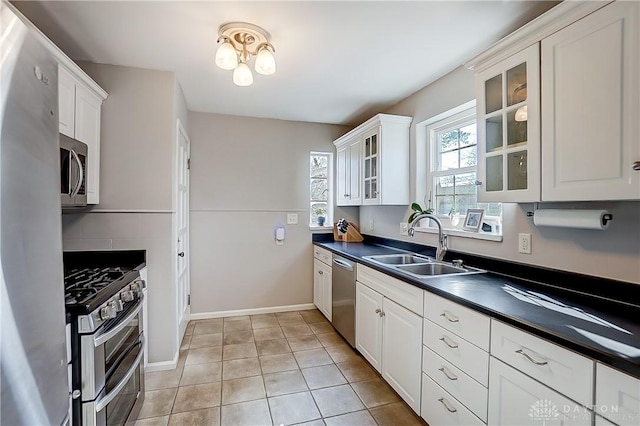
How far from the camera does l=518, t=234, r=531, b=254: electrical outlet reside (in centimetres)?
175

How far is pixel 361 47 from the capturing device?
6.57 feet

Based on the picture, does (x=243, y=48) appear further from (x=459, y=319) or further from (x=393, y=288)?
(x=459, y=319)

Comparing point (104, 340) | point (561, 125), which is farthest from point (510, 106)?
point (104, 340)

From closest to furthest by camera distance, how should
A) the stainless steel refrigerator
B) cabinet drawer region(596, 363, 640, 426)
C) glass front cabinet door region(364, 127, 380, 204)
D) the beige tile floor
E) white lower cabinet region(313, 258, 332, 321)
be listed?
the stainless steel refrigerator
cabinet drawer region(596, 363, 640, 426)
the beige tile floor
glass front cabinet door region(364, 127, 380, 204)
white lower cabinet region(313, 258, 332, 321)

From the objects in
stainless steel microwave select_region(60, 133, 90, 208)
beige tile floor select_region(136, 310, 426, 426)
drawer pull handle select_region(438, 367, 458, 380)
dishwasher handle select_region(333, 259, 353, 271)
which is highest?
stainless steel microwave select_region(60, 133, 90, 208)

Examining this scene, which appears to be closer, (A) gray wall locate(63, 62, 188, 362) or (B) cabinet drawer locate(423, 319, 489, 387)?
(B) cabinet drawer locate(423, 319, 489, 387)

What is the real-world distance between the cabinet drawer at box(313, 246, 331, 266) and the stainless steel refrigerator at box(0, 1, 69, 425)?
258 cm

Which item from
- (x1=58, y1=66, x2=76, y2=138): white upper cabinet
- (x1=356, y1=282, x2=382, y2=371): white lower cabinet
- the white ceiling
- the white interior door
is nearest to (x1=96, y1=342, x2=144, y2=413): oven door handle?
the white interior door

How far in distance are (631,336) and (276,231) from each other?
3158mm

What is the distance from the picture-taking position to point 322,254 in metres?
3.49

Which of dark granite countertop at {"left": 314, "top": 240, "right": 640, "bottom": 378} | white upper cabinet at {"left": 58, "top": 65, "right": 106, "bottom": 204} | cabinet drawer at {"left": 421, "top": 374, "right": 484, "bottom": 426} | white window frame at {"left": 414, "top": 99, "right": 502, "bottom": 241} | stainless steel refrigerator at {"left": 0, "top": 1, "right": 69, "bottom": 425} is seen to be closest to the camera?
stainless steel refrigerator at {"left": 0, "top": 1, "right": 69, "bottom": 425}

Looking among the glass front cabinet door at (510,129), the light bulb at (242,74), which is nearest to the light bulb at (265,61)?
the light bulb at (242,74)

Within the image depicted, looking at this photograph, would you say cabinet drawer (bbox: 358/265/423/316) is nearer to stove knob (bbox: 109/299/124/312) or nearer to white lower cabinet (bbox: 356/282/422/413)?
white lower cabinet (bbox: 356/282/422/413)

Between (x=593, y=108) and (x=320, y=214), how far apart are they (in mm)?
3014
